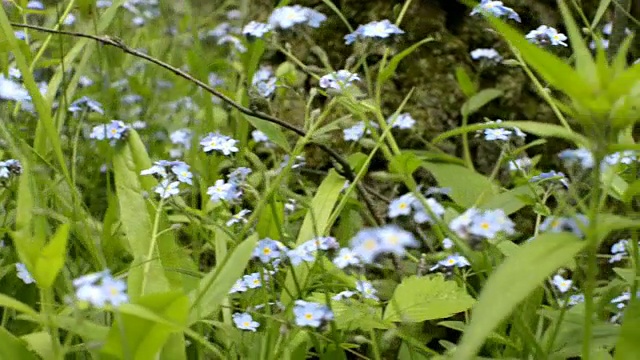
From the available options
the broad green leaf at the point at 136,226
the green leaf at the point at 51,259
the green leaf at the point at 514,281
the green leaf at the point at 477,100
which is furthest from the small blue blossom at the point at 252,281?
the green leaf at the point at 477,100

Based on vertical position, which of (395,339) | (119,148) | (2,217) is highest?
(119,148)

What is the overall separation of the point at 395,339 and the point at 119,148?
1.61ft

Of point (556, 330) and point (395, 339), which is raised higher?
point (556, 330)

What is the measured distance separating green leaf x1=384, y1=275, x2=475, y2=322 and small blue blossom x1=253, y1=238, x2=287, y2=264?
0.48ft

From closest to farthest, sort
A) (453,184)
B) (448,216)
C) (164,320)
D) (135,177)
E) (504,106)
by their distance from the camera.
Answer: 1. (164,320)
2. (448,216)
3. (135,177)
4. (453,184)
5. (504,106)

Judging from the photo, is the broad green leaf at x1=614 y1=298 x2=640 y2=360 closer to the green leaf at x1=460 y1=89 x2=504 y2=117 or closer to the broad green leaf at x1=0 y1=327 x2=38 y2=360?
the broad green leaf at x1=0 y1=327 x2=38 y2=360

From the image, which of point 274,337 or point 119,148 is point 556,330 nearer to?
point 274,337

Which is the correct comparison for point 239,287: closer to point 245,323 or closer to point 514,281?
point 245,323

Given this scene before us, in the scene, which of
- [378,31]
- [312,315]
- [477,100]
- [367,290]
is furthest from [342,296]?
[477,100]

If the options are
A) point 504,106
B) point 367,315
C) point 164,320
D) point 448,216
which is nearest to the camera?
point 164,320

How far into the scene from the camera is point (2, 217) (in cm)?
116

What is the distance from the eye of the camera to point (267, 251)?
87 centimetres

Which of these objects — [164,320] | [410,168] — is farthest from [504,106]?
[164,320]

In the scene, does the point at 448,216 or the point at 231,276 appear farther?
the point at 448,216
